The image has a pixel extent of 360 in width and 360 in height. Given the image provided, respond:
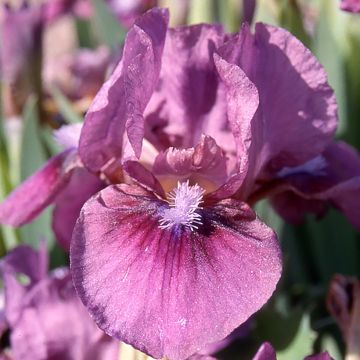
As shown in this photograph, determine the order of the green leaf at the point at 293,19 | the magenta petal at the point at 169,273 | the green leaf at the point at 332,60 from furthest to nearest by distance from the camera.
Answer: the green leaf at the point at 332,60 → the green leaf at the point at 293,19 → the magenta petal at the point at 169,273

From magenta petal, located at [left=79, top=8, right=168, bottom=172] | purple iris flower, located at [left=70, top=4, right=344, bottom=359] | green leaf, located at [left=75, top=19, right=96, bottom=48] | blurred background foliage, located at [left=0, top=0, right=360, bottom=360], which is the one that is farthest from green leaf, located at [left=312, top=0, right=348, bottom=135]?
green leaf, located at [left=75, top=19, right=96, bottom=48]

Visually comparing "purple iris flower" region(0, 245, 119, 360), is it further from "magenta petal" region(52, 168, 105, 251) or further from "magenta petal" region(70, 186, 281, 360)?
"magenta petal" region(70, 186, 281, 360)

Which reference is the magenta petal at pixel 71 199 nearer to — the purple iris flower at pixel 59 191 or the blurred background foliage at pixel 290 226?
the purple iris flower at pixel 59 191

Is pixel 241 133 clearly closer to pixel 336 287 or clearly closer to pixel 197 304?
pixel 197 304

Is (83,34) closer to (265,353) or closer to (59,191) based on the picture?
(59,191)

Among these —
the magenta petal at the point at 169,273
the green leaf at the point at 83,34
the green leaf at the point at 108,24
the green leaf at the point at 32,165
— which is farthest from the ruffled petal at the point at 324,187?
the green leaf at the point at 83,34

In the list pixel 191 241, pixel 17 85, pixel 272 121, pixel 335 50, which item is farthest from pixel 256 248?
pixel 17 85

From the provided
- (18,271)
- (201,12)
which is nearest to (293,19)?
(201,12)
